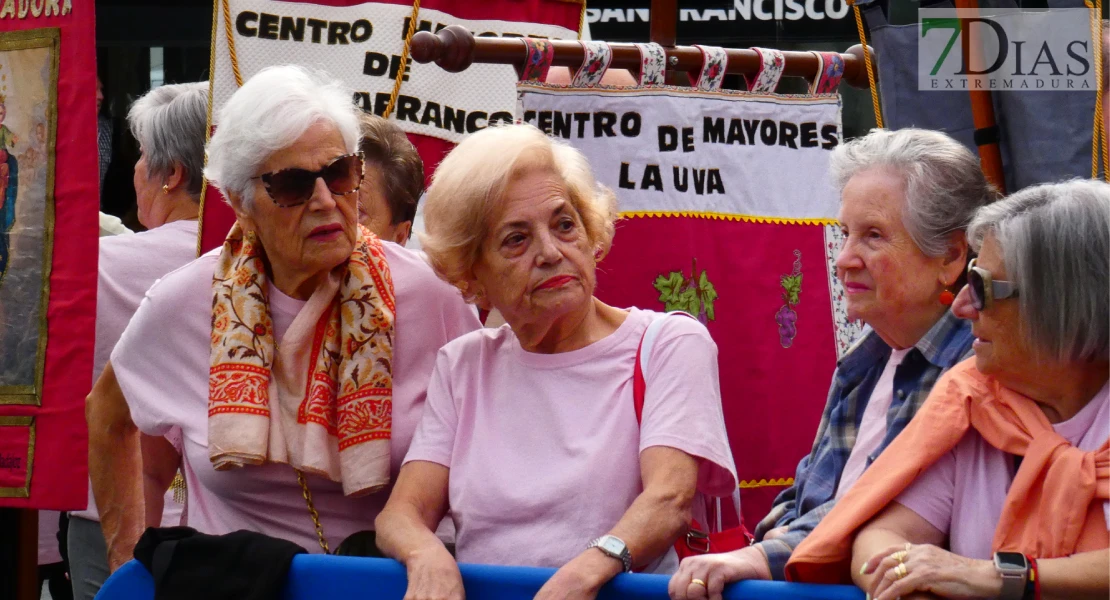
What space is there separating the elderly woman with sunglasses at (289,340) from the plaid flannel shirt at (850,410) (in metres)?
0.90

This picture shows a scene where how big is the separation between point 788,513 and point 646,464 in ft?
1.72

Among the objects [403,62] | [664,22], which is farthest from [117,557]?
[664,22]

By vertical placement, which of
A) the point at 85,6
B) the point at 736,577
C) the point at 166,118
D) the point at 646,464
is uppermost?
the point at 85,6

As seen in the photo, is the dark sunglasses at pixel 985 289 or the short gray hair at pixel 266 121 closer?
the dark sunglasses at pixel 985 289

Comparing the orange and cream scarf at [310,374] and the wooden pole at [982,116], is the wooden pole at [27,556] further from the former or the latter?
the wooden pole at [982,116]

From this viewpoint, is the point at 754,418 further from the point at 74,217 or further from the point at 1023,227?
the point at 74,217

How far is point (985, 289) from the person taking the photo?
2.32m

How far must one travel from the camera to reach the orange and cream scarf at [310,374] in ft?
9.78

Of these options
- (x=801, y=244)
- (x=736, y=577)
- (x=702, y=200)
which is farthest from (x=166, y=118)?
(x=736, y=577)

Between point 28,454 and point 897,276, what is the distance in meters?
2.43

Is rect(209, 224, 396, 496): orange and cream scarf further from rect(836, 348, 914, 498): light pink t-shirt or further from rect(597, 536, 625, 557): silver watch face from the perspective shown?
rect(836, 348, 914, 498): light pink t-shirt

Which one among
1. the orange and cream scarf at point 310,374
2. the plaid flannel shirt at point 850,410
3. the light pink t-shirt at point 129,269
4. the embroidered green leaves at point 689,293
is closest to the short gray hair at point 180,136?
the light pink t-shirt at point 129,269

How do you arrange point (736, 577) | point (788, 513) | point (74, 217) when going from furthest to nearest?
1. point (74, 217)
2. point (788, 513)
3. point (736, 577)

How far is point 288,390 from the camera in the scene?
10.3 ft
